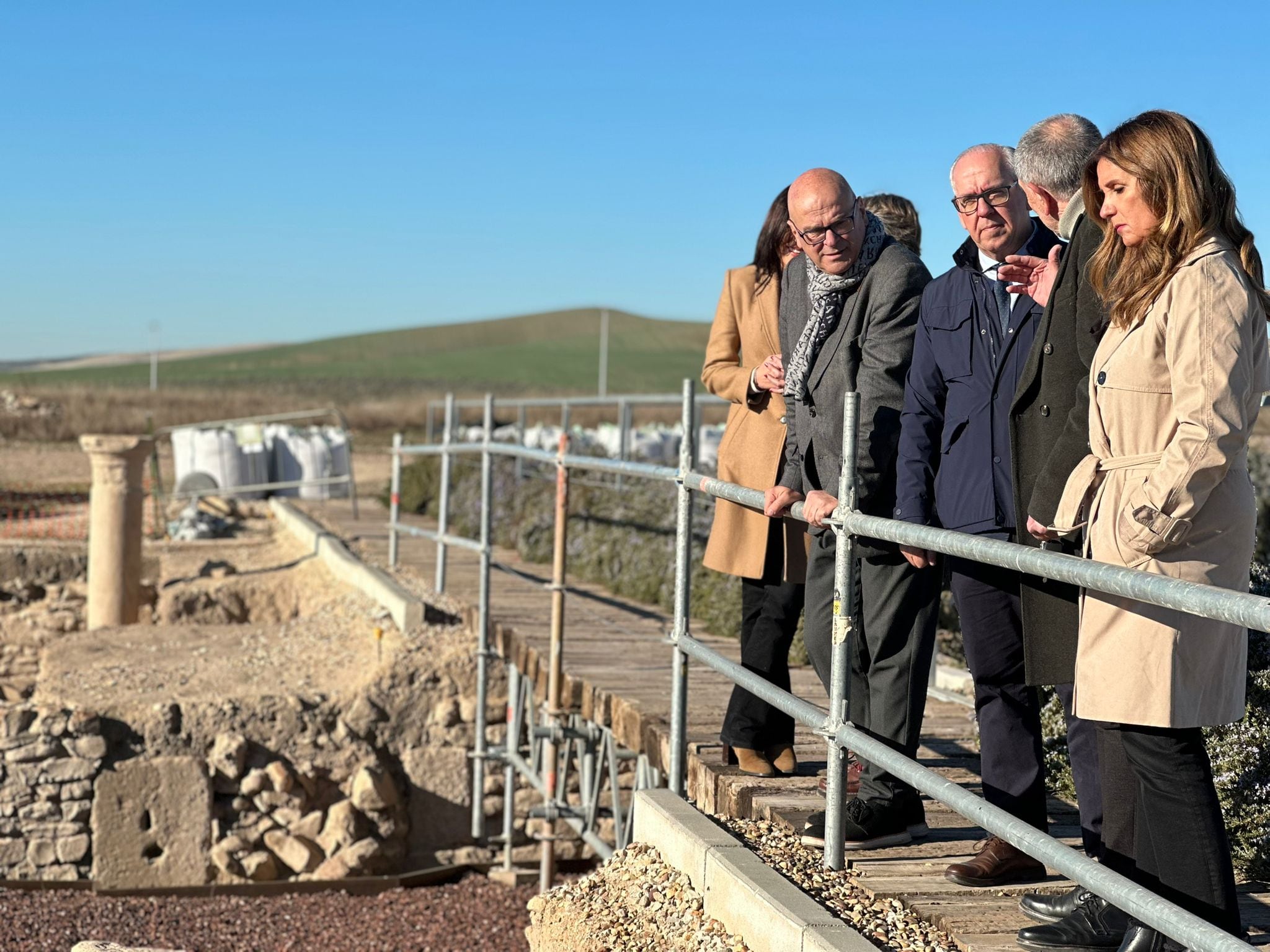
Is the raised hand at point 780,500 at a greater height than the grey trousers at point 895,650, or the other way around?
the raised hand at point 780,500

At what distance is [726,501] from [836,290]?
36.1 inches

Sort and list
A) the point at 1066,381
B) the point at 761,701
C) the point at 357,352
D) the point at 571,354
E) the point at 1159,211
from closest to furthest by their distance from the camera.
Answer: the point at 1159,211 < the point at 1066,381 < the point at 761,701 < the point at 571,354 < the point at 357,352

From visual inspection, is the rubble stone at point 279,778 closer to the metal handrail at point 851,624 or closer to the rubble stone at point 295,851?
the rubble stone at point 295,851

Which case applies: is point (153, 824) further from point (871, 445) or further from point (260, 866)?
point (871, 445)

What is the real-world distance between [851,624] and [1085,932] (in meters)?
0.77

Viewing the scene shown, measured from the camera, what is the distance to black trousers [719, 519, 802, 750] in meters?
4.23

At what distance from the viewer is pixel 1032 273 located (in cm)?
314

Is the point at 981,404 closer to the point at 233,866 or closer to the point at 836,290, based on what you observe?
the point at 836,290

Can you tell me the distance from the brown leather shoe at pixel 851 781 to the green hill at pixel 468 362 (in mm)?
73663

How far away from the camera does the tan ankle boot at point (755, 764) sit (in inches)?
168

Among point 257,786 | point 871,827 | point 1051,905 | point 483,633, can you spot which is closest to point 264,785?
point 257,786

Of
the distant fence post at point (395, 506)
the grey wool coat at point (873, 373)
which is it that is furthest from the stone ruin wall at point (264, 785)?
the grey wool coat at point (873, 373)

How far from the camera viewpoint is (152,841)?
8.78 m

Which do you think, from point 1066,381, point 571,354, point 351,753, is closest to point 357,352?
point 571,354
